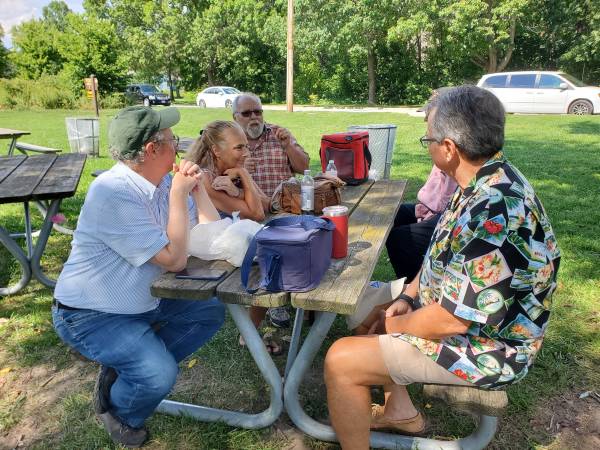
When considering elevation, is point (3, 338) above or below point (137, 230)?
below

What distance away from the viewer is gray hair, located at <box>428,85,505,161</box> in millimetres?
1728

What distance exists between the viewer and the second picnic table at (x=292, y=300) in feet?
5.73

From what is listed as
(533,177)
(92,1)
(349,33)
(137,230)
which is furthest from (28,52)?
(137,230)

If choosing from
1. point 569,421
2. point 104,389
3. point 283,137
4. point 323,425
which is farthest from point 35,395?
point 569,421

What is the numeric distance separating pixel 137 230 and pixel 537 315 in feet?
4.80

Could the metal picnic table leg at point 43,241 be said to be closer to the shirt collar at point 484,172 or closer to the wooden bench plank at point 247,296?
the wooden bench plank at point 247,296

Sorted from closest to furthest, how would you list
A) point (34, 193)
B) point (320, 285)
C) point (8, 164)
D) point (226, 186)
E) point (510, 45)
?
point (320, 285), point (226, 186), point (34, 193), point (8, 164), point (510, 45)

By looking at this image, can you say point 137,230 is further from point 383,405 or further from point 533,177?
point 533,177

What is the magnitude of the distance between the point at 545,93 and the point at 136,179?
52.7 ft

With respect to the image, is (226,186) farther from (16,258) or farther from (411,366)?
(16,258)

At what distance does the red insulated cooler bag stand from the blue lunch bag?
5.98 feet

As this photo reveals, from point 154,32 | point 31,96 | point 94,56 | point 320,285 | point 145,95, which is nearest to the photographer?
point 320,285

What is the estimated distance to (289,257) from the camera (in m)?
1.72

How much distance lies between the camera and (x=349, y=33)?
23.5m
